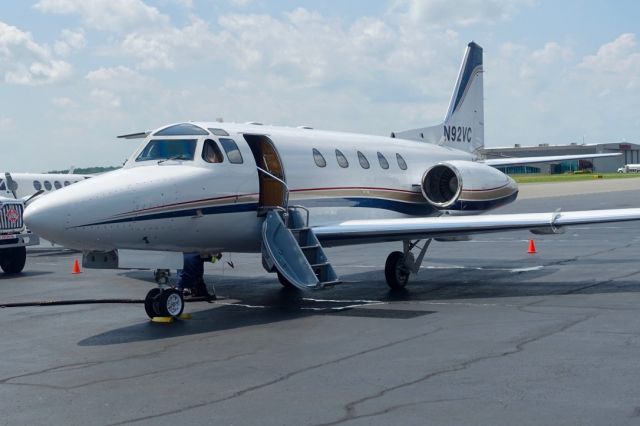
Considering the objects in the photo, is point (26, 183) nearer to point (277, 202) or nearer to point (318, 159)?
point (318, 159)

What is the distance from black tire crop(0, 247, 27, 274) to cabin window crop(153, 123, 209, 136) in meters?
9.36

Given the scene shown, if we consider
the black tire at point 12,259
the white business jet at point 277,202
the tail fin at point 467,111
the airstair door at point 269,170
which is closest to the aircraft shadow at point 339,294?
the white business jet at point 277,202

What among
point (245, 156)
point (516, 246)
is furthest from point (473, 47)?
point (245, 156)

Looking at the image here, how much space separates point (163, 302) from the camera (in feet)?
41.0

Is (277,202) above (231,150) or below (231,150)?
below

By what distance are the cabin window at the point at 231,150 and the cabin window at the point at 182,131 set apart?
0.33m

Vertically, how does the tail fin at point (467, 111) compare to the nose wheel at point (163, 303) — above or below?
above

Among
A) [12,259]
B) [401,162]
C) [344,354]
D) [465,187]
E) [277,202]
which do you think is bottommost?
[344,354]

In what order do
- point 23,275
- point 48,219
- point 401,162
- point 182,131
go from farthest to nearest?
point 23,275
point 401,162
point 182,131
point 48,219

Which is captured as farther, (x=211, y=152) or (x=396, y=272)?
(x=396, y=272)

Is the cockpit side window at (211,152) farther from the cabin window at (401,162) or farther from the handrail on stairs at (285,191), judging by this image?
the cabin window at (401,162)

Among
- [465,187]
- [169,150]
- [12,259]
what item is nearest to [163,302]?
[169,150]

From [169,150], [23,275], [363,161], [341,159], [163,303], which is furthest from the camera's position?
[23,275]

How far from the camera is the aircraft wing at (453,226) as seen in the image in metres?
14.2
